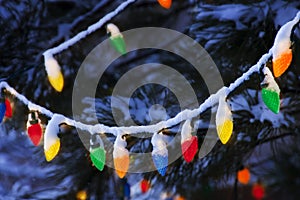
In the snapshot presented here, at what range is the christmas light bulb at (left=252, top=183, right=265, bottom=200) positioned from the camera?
6.91 feet

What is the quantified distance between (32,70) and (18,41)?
0.23 ft

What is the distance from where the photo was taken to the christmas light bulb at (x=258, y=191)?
2105 millimetres

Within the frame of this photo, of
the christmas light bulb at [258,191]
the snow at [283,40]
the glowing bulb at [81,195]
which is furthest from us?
the christmas light bulb at [258,191]

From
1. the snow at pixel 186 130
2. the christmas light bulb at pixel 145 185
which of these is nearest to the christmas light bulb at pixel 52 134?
the snow at pixel 186 130

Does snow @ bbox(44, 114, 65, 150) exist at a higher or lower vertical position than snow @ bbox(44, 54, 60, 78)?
lower

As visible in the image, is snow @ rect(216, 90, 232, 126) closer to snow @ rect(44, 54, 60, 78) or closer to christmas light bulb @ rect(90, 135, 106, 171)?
christmas light bulb @ rect(90, 135, 106, 171)

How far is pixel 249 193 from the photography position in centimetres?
219

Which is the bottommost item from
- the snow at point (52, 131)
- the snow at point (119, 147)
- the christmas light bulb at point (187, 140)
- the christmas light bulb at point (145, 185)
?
the christmas light bulb at point (145, 185)

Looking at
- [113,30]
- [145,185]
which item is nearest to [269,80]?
[113,30]

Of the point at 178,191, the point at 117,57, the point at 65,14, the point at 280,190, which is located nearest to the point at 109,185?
the point at 178,191

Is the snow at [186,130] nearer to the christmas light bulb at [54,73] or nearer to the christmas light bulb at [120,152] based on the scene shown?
the christmas light bulb at [120,152]

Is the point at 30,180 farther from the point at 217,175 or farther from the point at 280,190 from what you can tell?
the point at 280,190

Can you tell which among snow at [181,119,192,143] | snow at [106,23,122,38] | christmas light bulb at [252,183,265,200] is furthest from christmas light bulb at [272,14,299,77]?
christmas light bulb at [252,183,265,200]

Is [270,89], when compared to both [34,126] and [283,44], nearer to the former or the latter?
[283,44]
